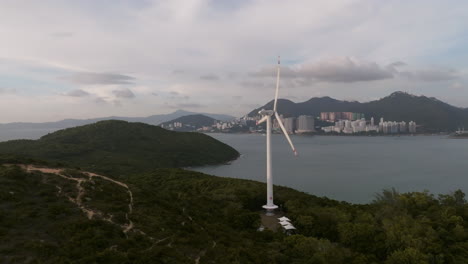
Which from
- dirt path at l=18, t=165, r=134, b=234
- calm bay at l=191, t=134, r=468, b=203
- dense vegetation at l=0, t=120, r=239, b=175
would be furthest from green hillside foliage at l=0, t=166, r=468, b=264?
dense vegetation at l=0, t=120, r=239, b=175

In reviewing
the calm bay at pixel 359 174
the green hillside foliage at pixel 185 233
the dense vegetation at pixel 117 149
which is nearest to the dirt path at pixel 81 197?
the green hillside foliage at pixel 185 233

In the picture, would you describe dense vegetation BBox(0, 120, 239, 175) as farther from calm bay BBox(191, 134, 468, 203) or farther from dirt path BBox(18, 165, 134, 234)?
dirt path BBox(18, 165, 134, 234)

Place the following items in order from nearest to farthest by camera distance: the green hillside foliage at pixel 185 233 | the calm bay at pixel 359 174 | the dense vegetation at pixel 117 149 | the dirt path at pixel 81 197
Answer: the green hillside foliage at pixel 185 233
the dirt path at pixel 81 197
the calm bay at pixel 359 174
the dense vegetation at pixel 117 149

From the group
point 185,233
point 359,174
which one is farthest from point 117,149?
point 185,233

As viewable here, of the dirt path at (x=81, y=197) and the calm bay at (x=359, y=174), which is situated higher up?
the dirt path at (x=81, y=197)

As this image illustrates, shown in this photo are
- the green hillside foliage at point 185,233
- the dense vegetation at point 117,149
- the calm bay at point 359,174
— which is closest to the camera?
the green hillside foliage at point 185,233

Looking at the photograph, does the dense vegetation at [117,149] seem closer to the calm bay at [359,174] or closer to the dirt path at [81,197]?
the calm bay at [359,174]

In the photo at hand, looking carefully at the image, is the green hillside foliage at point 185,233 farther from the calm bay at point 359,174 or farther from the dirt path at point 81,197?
the calm bay at point 359,174

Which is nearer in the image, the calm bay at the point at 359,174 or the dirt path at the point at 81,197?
the dirt path at the point at 81,197
